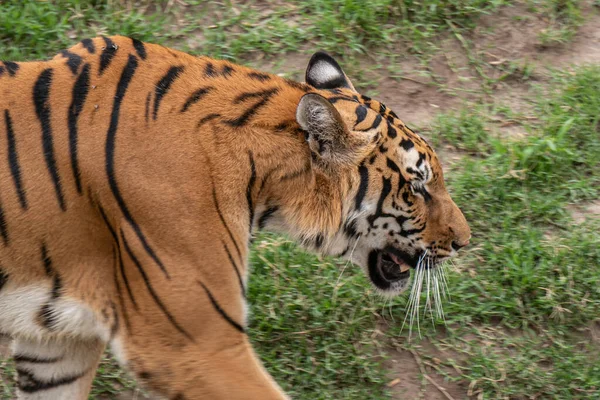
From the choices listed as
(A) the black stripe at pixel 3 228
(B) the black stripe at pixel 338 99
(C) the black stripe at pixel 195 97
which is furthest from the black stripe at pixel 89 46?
(B) the black stripe at pixel 338 99

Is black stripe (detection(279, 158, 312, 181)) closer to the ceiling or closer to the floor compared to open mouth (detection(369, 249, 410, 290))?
closer to the ceiling

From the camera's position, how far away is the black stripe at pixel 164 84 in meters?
3.24

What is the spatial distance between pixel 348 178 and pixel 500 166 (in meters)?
1.74

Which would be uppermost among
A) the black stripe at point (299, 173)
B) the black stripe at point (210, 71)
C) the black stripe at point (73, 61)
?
the black stripe at point (73, 61)

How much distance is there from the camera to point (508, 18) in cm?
577

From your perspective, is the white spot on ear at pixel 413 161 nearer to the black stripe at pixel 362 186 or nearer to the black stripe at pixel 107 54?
the black stripe at pixel 362 186

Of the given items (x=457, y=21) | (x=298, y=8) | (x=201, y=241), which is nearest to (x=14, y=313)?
(x=201, y=241)

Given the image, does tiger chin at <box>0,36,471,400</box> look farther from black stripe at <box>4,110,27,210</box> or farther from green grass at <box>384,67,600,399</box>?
green grass at <box>384,67,600,399</box>

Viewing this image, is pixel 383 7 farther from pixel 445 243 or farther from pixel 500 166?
pixel 445 243

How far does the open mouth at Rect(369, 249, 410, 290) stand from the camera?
3709mm

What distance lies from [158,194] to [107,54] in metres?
0.57

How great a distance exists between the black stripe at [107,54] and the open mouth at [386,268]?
3.95 feet

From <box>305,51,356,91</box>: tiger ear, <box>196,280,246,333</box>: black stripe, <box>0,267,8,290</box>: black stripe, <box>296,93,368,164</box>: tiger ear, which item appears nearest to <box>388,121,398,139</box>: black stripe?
<box>296,93,368,164</box>: tiger ear

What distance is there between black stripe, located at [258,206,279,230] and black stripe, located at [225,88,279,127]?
1.04 feet
